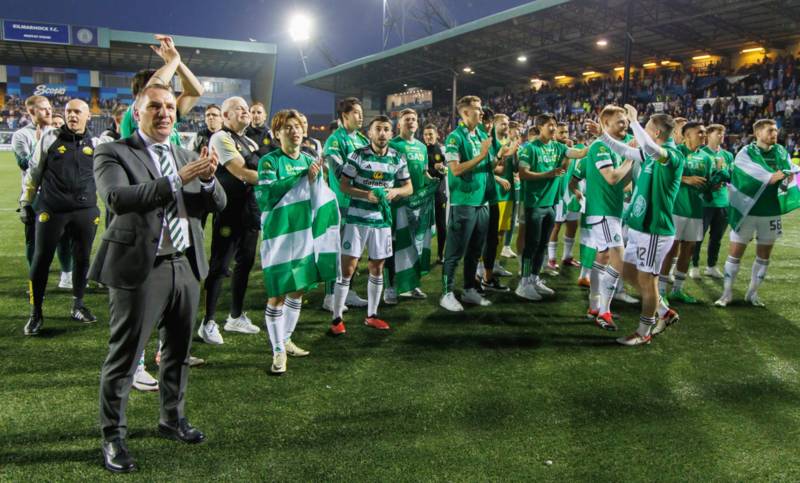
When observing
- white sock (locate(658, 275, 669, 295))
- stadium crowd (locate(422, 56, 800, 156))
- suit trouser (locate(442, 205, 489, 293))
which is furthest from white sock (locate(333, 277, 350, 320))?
stadium crowd (locate(422, 56, 800, 156))

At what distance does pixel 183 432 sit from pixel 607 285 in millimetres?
3881

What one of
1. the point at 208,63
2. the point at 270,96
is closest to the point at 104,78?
the point at 208,63

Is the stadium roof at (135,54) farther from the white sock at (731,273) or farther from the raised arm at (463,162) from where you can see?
the white sock at (731,273)

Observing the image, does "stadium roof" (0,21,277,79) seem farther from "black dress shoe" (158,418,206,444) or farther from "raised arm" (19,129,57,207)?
"black dress shoe" (158,418,206,444)

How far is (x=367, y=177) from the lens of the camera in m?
4.93

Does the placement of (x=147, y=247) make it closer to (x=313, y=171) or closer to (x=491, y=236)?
(x=313, y=171)

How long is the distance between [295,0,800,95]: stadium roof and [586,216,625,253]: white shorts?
16.3 m

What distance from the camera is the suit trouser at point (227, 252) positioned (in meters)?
4.50

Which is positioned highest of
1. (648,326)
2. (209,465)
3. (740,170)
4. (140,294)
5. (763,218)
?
(740,170)

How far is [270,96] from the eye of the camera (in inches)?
1834

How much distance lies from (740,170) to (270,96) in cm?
4476

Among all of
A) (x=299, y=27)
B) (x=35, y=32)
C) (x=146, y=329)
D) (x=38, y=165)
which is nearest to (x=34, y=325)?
(x=38, y=165)

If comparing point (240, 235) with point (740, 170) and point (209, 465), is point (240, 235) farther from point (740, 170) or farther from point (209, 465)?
point (740, 170)

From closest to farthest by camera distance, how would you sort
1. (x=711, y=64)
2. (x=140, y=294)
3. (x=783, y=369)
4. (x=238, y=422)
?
(x=140, y=294) → (x=238, y=422) → (x=783, y=369) → (x=711, y=64)
